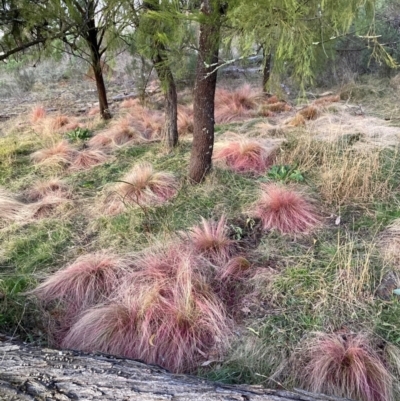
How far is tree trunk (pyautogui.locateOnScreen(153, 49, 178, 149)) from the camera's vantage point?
4.29 metres

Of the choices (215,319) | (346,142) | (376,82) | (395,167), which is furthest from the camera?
(376,82)

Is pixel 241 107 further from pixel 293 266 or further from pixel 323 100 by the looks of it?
pixel 293 266

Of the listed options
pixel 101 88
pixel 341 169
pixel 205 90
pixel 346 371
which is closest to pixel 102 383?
pixel 346 371

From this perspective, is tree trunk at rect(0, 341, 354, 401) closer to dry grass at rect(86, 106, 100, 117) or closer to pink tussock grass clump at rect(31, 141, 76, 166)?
pink tussock grass clump at rect(31, 141, 76, 166)

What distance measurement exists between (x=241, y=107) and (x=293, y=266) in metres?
4.76

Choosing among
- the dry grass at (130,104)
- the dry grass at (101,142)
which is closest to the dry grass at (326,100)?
the dry grass at (130,104)

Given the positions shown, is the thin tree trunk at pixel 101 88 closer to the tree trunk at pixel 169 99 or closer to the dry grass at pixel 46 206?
the tree trunk at pixel 169 99

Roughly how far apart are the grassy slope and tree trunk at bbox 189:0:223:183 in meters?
0.18

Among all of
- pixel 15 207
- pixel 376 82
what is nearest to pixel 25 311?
pixel 15 207

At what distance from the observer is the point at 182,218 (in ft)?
10.2

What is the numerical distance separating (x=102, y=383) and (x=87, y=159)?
3608mm

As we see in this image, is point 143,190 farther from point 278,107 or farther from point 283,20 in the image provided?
point 278,107

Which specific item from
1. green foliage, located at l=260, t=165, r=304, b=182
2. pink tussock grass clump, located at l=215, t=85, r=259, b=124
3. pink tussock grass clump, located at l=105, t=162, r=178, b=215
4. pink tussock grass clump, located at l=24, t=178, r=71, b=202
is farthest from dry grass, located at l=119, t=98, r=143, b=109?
green foliage, located at l=260, t=165, r=304, b=182

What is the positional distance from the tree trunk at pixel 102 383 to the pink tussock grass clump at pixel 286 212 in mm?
1563
